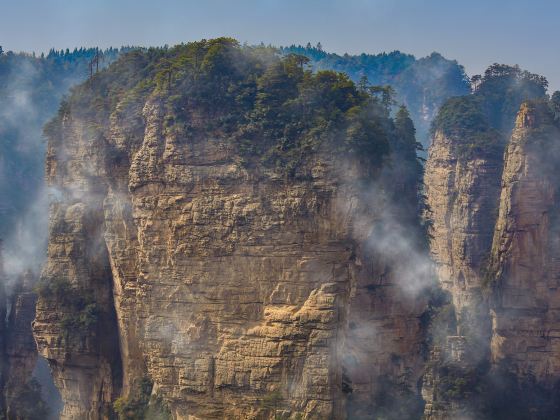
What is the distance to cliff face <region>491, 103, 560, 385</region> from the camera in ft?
192

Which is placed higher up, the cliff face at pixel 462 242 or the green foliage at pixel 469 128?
the green foliage at pixel 469 128

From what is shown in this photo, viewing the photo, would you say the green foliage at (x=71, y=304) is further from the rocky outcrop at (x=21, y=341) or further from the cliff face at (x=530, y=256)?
the cliff face at (x=530, y=256)

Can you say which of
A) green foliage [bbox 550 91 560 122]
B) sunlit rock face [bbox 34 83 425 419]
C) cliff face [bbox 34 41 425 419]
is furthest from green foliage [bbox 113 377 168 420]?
green foliage [bbox 550 91 560 122]

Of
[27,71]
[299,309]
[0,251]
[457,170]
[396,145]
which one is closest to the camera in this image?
[299,309]

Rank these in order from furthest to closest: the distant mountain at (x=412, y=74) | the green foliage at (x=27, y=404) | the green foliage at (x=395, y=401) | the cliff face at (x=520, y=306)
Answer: the distant mountain at (x=412, y=74) < the cliff face at (x=520, y=306) < the green foliage at (x=27, y=404) < the green foliage at (x=395, y=401)

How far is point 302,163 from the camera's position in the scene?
43781mm

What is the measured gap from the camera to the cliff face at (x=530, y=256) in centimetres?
5838

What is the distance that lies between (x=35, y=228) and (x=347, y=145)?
34.0 metres

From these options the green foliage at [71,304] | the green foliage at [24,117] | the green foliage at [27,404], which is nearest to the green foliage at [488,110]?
the green foliage at [24,117]

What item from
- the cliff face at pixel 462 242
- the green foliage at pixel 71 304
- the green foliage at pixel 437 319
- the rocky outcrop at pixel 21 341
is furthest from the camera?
the cliff face at pixel 462 242

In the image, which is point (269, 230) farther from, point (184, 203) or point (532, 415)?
point (532, 415)

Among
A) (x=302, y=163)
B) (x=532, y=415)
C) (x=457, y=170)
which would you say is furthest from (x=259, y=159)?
(x=457, y=170)

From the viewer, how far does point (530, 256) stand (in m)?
A: 58.5

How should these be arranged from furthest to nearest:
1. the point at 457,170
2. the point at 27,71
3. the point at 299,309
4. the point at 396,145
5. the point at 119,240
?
the point at 27,71
the point at 457,170
the point at 396,145
the point at 119,240
the point at 299,309
